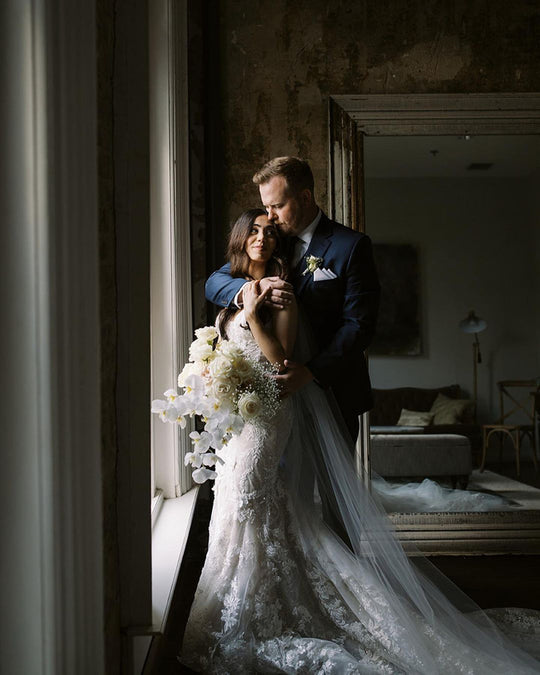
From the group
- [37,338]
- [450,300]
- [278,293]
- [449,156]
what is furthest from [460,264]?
[37,338]

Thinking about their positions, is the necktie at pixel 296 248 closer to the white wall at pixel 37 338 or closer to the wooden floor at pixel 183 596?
the wooden floor at pixel 183 596

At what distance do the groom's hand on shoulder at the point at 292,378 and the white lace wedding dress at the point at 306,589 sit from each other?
0.24 feet

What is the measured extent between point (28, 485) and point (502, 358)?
3645 millimetres

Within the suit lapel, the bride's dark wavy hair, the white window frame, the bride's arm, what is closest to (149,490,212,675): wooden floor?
the white window frame

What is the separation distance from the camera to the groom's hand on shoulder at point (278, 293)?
2.67m

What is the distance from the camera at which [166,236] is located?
11.1 ft

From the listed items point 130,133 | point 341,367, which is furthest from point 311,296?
point 130,133

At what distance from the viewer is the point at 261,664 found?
7.61 feet

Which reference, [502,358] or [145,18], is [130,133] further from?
[502,358]

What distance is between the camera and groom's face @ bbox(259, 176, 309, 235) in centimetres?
302

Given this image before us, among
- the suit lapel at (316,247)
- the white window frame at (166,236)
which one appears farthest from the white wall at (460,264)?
the white window frame at (166,236)

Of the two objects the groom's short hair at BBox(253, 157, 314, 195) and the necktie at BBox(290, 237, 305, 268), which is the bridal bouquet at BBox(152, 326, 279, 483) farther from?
the groom's short hair at BBox(253, 157, 314, 195)

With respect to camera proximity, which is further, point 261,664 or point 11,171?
point 261,664

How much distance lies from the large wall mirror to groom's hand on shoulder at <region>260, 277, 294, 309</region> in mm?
1659
